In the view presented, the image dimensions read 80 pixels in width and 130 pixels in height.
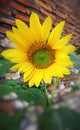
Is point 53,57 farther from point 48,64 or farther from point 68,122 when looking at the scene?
point 68,122

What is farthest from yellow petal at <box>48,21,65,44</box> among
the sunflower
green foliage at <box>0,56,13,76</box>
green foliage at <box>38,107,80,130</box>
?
green foliage at <box>38,107,80,130</box>

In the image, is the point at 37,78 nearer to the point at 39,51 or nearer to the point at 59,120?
the point at 39,51

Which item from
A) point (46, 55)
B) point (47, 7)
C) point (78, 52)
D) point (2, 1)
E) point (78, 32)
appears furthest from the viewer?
point (78, 32)

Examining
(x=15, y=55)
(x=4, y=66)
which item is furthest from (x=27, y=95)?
(x=4, y=66)

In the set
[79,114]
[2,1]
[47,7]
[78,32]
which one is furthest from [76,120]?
[78,32]

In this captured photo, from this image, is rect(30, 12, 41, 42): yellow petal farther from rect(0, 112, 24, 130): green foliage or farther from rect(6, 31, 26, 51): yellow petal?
rect(0, 112, 24, 130): green foliage

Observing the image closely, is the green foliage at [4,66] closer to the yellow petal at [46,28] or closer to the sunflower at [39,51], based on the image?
the sunflower at [39,51]
